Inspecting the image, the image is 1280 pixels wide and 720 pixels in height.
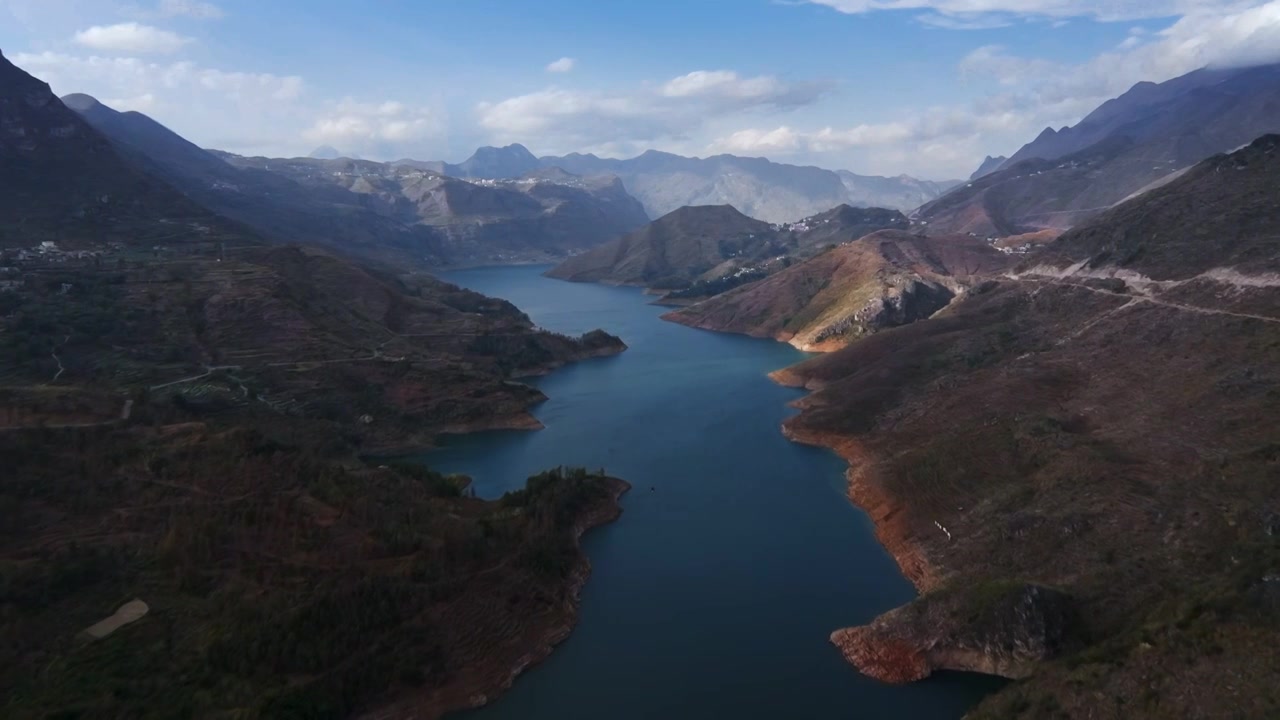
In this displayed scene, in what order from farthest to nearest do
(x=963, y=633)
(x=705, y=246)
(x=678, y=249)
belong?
(x=678, y=249) → (x=705, y=246) → (x=963, y=633)

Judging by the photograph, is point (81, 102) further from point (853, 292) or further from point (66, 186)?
point (853, 292)

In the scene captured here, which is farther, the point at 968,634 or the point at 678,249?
the point at 678,249

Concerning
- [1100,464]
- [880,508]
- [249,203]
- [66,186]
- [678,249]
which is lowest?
[880,508]

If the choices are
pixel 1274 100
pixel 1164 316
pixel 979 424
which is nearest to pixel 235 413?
pixel 979 424

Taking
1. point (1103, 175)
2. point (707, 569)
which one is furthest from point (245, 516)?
point (1103, 175)

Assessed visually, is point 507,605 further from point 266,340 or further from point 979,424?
point 266,340
